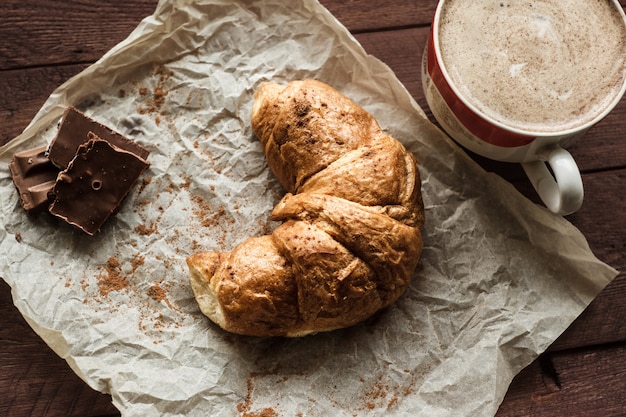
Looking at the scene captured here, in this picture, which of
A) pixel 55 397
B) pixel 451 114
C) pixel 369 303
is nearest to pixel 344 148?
pixel 451 114

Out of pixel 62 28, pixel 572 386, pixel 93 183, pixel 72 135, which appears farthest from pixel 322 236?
pixel 62 28

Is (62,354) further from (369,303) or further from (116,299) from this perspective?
(369,303)

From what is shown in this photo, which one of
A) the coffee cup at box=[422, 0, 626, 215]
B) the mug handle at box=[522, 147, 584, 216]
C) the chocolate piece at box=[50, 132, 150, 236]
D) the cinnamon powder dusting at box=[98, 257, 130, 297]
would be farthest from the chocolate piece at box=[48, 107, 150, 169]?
the mug handle at box=[522, 147, 584, 216]

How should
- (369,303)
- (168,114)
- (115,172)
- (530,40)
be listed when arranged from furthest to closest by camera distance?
(168,114), (115,172), (369,303), (530,40)

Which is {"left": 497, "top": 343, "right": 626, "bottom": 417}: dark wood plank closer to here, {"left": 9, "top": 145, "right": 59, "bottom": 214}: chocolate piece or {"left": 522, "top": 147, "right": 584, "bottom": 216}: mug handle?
{"left": 522, "top": 147, "right": 584, "bottom": 216}: mug handle

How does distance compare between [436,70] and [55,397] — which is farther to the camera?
[55,397]

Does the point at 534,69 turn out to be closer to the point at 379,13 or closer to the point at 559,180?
the point at 559,180
